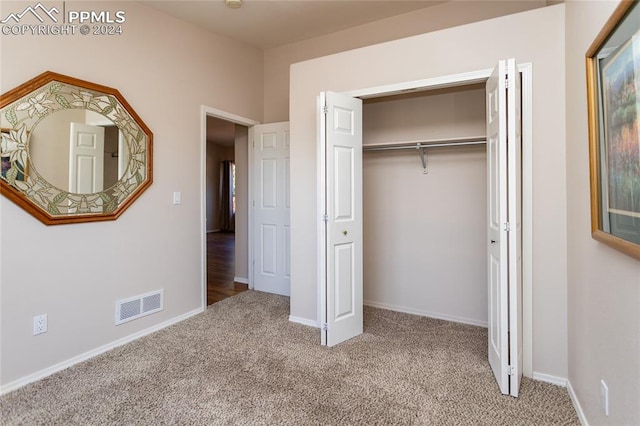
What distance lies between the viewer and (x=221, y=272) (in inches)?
213

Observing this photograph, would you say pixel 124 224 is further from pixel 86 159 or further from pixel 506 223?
pixel 506 223

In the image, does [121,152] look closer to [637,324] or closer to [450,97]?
[450,97]

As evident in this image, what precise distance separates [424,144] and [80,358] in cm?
341

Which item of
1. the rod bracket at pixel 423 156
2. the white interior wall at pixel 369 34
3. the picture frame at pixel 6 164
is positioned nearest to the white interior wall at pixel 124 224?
the picture frame at pixel 6 164

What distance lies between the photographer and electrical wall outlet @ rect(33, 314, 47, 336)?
2.35 metres

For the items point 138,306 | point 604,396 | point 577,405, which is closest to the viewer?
point 604,396

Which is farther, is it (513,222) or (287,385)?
(287,385)

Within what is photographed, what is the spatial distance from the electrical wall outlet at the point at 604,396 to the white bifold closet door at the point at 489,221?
0.49m

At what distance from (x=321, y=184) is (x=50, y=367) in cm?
234

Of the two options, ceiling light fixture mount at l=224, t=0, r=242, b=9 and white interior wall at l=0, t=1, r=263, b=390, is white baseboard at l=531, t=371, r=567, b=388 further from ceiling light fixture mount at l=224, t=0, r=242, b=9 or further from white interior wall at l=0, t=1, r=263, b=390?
ceiling light fixture mount at l=224, t=0, r=242, b=9

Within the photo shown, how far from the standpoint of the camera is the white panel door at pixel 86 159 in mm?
2553

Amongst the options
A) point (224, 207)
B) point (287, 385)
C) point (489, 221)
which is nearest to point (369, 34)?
point (489, 221)

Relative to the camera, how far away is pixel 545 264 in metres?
2.27

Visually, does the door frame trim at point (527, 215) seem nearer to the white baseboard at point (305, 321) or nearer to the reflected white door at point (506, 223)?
the reflected white door at point (506, 223)
